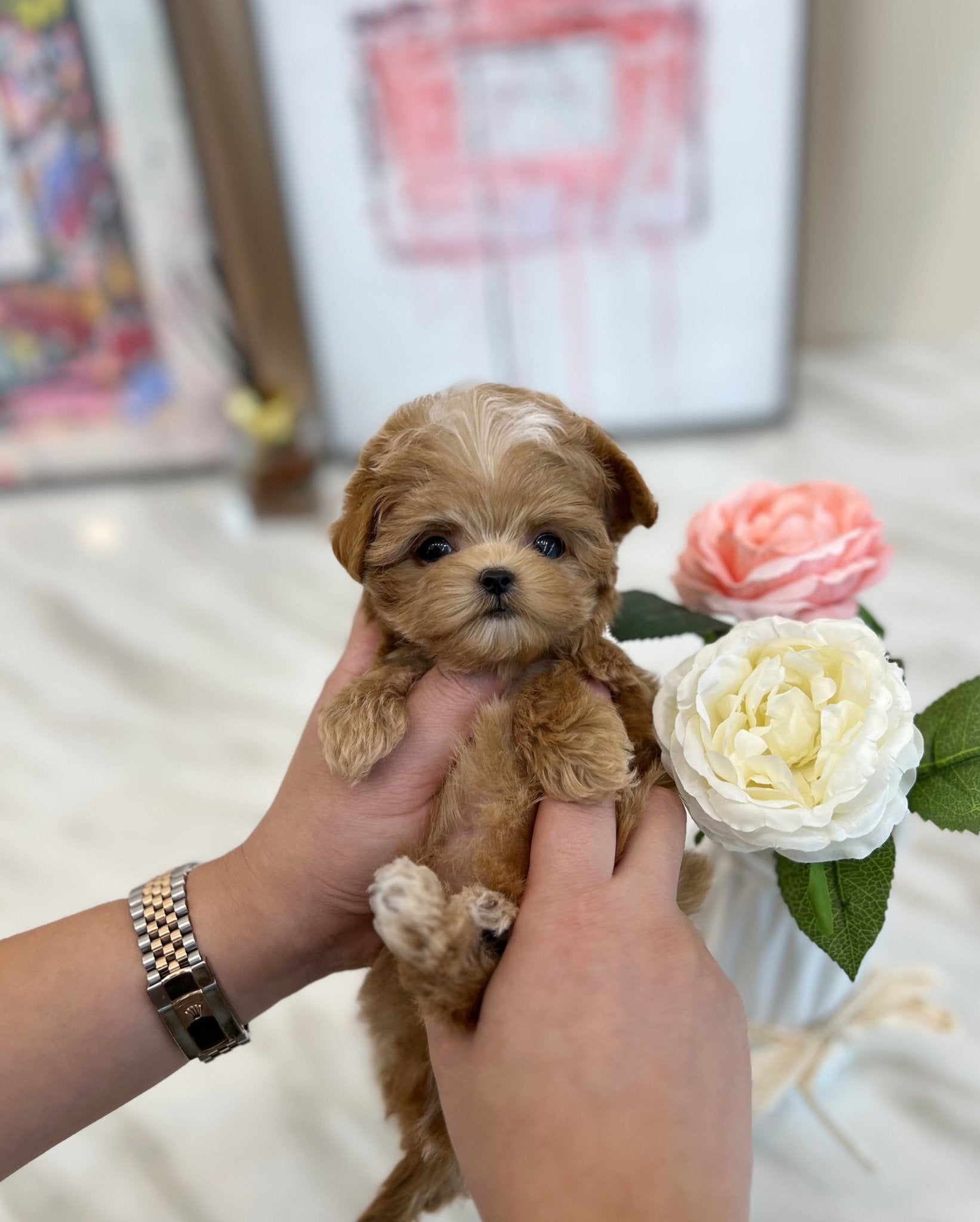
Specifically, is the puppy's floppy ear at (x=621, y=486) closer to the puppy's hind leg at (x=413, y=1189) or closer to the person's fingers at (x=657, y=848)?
the person's fingers at (x=657, y=848)

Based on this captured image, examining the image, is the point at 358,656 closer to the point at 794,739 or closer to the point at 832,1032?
the point at 794,739

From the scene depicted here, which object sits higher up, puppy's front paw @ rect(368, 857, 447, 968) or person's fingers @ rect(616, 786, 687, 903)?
puppy's front paw @ rect(368, 857, 447, 968)

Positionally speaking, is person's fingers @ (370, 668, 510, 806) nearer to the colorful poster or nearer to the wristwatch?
the wristwatch

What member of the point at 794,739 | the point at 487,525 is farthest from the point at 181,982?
the point at 794,739

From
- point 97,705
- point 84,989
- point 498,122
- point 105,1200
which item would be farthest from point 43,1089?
point 498,122

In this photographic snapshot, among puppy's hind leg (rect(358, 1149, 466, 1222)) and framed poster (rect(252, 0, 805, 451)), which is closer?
puppy's hind leg (rect(358, 1149, 466, 1222))

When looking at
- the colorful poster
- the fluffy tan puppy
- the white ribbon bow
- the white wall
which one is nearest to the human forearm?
the fluffy tan puppy
